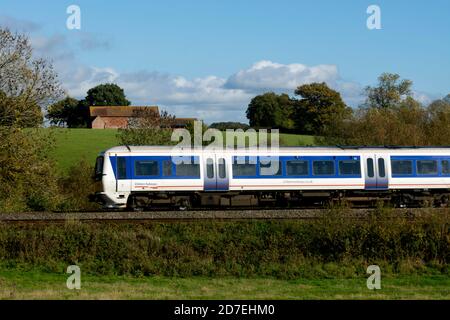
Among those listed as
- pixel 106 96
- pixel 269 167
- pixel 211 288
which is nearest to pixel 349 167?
pixel 269 167

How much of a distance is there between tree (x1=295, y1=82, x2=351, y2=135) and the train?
180 feet

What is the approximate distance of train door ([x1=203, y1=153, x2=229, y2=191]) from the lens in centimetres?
2628

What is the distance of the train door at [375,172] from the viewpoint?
90.4ft

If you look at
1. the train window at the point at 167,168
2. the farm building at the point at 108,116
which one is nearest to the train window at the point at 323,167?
the train window at the point at 167,168

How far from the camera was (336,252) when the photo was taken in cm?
2042

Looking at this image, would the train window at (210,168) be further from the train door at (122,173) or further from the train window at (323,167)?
the train window at (323,167)

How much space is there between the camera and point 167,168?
2606 cm

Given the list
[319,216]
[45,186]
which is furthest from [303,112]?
[319,216]

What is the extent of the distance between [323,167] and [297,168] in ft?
3.55

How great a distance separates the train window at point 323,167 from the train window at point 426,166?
379 centimetres

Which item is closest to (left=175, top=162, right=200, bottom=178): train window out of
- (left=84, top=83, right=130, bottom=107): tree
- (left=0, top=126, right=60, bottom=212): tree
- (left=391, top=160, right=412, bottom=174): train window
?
(left=391, top=160, right=412, bottom=174): train window

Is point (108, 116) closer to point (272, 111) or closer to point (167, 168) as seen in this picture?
point (272, 111)

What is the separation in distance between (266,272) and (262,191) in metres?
8.01

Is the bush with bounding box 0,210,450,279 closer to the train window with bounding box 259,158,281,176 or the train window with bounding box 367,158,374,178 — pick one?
the train window with bounding box 259,158,281,176
